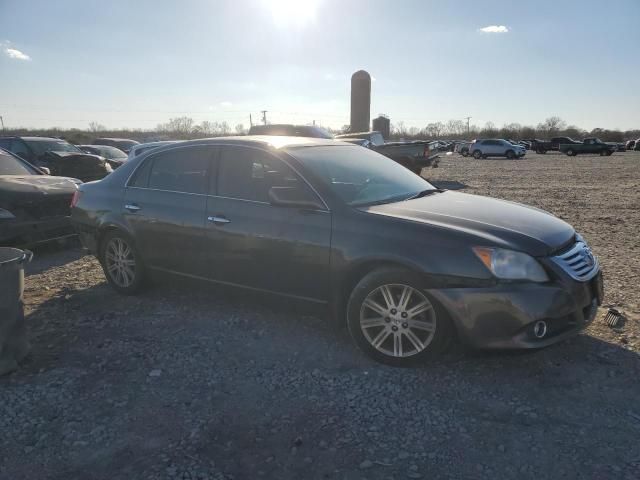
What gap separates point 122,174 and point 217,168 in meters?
1.33

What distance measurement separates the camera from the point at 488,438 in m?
2.77

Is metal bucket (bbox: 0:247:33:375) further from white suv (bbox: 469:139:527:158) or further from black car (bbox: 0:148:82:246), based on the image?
white suv (bbox: 469:139:527:158)

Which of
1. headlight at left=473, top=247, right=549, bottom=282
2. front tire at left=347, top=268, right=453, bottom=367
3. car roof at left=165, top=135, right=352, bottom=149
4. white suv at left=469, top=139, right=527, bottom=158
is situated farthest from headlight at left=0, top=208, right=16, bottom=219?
white suv at left=469, top=139, right=527, bottom=158

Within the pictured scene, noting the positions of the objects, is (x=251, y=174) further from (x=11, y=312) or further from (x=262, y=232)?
(x=11, y=312)

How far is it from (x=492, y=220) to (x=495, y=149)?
38391 millimetres

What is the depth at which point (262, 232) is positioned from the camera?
159 inches

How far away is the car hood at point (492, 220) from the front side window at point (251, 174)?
83 cm

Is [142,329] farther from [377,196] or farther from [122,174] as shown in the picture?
[377,196]

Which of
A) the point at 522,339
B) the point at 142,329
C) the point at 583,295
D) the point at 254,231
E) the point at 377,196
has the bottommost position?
the point at 142,329

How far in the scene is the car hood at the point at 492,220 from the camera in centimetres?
335

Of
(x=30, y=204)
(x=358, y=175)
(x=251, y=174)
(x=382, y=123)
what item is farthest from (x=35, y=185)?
(x=382, y=123)

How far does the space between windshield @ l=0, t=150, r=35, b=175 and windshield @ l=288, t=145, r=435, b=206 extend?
17.7 feet

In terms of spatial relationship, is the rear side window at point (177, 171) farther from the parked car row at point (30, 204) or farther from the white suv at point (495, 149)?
the white suv at point (495, 149)

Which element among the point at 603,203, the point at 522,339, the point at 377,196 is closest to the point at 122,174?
the point at 377,196
